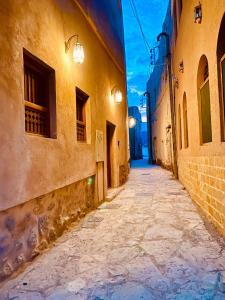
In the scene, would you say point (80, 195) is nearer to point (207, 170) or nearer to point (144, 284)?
point (207, 170)

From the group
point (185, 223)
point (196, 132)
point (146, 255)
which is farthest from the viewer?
point (196, 132)

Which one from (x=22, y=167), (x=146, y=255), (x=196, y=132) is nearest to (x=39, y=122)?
(x=22, y=167)

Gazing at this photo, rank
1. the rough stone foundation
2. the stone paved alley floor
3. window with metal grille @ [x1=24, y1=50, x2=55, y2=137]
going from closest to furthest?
the stone paved alley floor
the rough stone foundation
window with metal grille @ [x1=24, y1=50, x2=55, y2=137]

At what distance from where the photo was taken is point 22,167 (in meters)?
3.12

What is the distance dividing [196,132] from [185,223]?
2.22 meters

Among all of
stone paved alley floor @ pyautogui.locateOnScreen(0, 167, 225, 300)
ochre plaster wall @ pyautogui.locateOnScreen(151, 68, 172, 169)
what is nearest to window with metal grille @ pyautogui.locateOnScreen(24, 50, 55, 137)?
stone paved alley floor @ pyautogui.locateOnScreen(0, 167, 225, 300)

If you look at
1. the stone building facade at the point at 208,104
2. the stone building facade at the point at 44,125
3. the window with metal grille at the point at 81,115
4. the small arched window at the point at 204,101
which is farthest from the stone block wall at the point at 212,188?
the window with metal grille at the point at 81,115

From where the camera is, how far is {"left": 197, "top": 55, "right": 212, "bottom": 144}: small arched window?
5.20 meters

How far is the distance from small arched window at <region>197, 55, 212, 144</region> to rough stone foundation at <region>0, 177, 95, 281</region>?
2774mm

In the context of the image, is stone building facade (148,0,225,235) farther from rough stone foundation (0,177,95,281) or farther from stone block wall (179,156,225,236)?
rough stone foundation (0,177,95,281)

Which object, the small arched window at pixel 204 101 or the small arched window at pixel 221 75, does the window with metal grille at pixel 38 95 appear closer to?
the small arched window at pixel 221 75

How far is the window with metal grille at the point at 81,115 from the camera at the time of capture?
18.8ft

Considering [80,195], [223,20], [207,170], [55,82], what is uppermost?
[223,20]

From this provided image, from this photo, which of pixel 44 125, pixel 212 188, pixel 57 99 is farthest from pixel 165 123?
pixel 44 125
